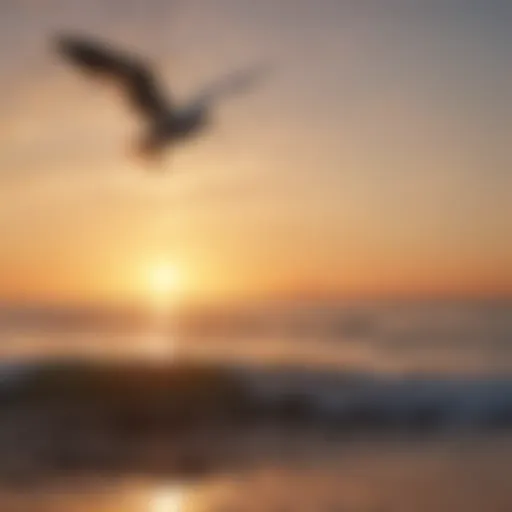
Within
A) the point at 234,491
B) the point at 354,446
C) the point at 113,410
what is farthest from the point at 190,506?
the point at 113,410

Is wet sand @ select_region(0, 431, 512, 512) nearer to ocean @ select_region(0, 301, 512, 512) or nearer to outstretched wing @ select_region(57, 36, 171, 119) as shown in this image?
ocean @ select_region(0, 301, 512, 512)

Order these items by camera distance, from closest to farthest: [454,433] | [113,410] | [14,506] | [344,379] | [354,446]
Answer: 1. [14,506]
2. [354,446]
3. [454,433]
4. [113,410]
5. [344,379]

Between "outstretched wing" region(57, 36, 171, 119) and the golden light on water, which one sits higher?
"outstretched wing" region(57, 36, 171, 119)

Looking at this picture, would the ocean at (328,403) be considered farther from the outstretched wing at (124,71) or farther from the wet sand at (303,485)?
the outstretched wing at (124,71)

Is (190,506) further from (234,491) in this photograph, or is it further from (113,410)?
(113,410)

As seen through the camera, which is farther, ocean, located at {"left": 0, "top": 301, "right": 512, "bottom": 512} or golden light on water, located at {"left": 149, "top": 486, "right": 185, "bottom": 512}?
ocean, located at {"left": 0, "top": 301, "right": 512, "bottom": 512}

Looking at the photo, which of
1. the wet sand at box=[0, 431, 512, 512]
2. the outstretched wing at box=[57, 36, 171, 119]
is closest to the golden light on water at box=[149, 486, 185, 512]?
the wet sand at box=[0, 431, 512, 512]
